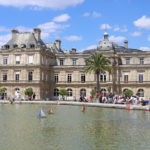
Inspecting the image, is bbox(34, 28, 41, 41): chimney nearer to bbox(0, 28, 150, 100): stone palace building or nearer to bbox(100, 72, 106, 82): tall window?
bbox(0, 28, 150, 100): stone palace building

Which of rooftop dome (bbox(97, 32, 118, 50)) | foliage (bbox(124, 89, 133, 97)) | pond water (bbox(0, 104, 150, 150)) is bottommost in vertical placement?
pond water (bbox(0, 104, 150, 150))

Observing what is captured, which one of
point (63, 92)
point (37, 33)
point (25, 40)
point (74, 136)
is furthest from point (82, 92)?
point (74, 136)

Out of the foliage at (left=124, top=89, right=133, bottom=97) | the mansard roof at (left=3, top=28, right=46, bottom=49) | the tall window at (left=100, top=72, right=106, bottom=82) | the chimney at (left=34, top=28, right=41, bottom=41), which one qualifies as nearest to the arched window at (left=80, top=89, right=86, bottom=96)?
the tall window at (left=100, top=72, right=106, bottom=82)

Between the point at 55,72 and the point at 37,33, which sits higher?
the point at 37,33

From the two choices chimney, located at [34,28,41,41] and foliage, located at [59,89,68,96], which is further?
chimney, located at [34,28,41,41]

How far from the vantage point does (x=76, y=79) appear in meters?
70.8

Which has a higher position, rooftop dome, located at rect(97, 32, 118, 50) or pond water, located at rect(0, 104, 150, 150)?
rooftop dome, located at rect(97, 32, 118, 50)

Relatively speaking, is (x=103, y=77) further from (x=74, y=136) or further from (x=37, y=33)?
(x=74, y=136)

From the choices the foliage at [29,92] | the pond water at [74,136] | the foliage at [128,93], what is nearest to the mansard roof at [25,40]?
the foliage at [29,92]

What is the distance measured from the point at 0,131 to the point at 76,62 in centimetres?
5410

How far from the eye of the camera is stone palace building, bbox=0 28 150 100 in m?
68.0

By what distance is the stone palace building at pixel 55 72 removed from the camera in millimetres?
68000

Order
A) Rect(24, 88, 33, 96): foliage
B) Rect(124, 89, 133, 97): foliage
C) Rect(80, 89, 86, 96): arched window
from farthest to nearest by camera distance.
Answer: Rect(80, 89, 86, 96): arched window
Rect(24, 88, 33, 96): foliage
Rect(124, 89, 133, 97): foliage

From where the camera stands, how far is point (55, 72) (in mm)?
72562
